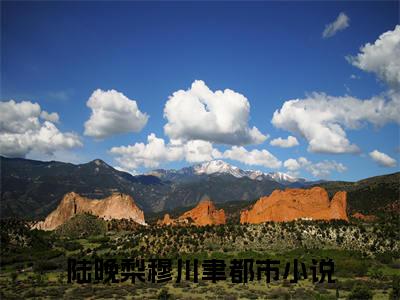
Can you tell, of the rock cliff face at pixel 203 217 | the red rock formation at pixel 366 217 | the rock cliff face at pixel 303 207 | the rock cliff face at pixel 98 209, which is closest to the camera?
the rock cliff face at pixel 303 207

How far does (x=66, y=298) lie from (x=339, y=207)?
74627mm

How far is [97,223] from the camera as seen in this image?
5074 inches

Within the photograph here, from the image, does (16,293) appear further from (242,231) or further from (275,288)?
(242,231)

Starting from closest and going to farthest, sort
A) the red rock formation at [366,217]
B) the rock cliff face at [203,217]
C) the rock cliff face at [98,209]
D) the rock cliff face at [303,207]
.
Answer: the rock cliff face at [303,207] < the rock cliff face at [203,217] < the red rock formation at [366,217] < the rock cliff face at [98,209]

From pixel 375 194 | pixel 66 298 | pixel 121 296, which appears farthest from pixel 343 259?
pixel 375 194

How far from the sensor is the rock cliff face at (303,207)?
10581 cm

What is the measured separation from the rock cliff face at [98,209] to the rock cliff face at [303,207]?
41380 millimetres

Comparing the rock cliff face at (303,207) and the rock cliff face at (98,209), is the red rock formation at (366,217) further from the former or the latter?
the rock cliff face at (98,209)

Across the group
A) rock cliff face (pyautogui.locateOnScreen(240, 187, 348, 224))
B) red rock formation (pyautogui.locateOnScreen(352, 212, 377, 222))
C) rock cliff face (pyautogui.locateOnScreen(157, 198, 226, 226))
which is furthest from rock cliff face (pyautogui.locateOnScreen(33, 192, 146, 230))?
red rock formation (pyautogui.locateOnScreen(352, 212, 377, 222))

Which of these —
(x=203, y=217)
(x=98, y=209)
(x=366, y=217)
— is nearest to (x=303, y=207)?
(x=203, y=217)

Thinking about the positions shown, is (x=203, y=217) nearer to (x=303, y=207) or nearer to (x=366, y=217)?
(x=303, y=207)

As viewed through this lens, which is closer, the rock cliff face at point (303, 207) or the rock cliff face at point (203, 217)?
the rock cliff face at point (303, 207)

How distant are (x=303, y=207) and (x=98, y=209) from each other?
6784cm

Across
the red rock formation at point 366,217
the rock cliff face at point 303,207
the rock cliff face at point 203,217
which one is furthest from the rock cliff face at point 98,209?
the red rock formation at point 366,217
